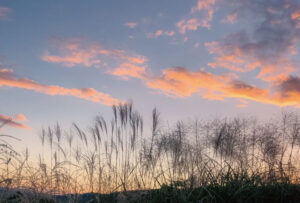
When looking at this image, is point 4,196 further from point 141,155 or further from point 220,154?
point 220,154

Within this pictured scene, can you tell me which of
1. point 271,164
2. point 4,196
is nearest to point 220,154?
point 271,164

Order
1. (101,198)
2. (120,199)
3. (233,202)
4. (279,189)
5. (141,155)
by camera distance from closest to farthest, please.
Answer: (233,202) → (279,189) → (120,199) → (101,198) → (141,155)

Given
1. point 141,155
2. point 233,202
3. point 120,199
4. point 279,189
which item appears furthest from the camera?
point 141,155

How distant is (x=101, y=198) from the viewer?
555 cm

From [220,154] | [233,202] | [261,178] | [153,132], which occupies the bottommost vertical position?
[233,202]

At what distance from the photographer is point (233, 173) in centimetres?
486

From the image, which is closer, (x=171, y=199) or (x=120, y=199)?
(x=171, y=199)

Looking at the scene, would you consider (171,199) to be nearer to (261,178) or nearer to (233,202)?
(233,202)

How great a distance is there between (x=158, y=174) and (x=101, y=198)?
3.80 feet

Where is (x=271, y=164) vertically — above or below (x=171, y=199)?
above

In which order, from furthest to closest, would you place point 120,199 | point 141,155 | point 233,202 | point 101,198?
point 141,155, point 101,198, point 120,199, point 233,202

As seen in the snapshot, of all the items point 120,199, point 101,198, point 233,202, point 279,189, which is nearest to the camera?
point 233,202

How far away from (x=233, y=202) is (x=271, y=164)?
145cm

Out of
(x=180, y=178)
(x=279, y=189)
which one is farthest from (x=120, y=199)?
(x=279, y=189)
